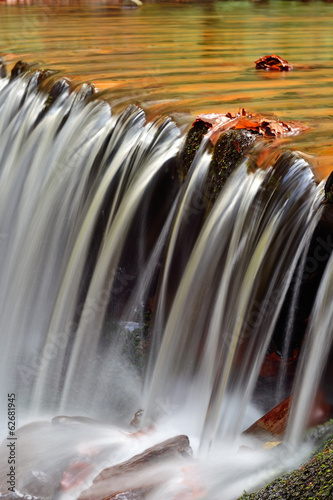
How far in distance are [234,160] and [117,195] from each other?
0.95 meters

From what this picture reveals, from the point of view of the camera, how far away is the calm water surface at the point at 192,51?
464 centimetres

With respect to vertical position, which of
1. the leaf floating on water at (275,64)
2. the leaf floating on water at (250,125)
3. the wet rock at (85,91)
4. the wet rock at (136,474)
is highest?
the leaf floating on water at (275,64)

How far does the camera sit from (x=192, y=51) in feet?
22.7

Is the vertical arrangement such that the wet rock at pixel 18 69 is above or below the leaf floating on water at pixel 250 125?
above

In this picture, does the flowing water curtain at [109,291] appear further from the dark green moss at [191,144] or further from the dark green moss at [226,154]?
the dark green moss at [226,154]

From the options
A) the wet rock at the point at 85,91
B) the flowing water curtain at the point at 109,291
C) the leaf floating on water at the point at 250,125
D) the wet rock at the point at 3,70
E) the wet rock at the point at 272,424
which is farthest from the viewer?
the wet rock at the point at 3,70

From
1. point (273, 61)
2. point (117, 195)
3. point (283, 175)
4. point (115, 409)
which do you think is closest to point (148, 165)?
point (117, 195)

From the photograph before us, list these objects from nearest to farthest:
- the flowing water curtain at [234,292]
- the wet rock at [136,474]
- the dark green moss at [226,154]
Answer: the wet rock at [136,474], the flowing water curtain at [234,292], the dark green moss at [226,154]

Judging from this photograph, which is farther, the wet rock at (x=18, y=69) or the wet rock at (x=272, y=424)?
the wet rock at (x=18, y=69)

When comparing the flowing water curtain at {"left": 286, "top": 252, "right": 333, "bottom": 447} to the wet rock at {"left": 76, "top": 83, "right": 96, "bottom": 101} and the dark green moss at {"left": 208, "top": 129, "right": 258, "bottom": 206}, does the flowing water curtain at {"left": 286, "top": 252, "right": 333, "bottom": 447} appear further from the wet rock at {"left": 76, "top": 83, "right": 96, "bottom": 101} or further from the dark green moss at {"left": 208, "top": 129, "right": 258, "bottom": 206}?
the wet rock at {"left": 76, "top": 83, "right": 96, "bottom": 101}

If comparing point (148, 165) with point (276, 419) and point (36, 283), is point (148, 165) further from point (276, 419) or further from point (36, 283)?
point (276, 419)

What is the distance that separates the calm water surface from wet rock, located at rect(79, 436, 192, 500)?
139 centimetres

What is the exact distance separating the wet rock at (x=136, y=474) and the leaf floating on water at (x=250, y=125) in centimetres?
155

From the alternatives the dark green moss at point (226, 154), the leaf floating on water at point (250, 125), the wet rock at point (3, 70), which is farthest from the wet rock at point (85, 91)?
the dark green moss at point (226, 154)
